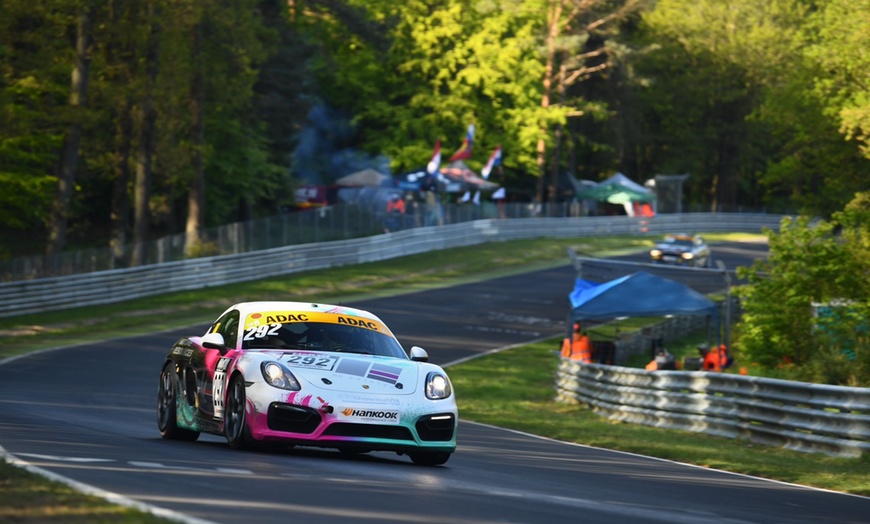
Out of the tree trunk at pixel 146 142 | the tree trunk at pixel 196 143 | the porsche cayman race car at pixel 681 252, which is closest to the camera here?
the tree trunk at pixel 146 142

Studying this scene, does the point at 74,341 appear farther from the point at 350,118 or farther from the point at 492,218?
the point at 350,118

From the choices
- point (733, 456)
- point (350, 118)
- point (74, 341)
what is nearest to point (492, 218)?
point (350, 118)

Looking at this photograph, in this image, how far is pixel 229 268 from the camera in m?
42.3

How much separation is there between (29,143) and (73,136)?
2938 mm

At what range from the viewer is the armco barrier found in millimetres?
35219

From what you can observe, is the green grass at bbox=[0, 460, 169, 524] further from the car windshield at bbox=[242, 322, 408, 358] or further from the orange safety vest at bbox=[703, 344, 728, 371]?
the orange safety vest at bbox=[703, 344, 728, 371]

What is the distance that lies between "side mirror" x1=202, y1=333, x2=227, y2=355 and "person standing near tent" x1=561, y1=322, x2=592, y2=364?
15.1m

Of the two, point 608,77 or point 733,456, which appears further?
point 608,77

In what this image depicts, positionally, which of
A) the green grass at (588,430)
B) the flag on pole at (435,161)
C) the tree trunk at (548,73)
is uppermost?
the tree trunk at (548,73)

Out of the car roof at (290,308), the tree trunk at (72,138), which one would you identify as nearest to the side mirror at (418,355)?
the car roof at (290,308)

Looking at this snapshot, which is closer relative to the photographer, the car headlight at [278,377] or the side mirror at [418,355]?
the car headlight at [278,377]

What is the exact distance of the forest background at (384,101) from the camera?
39.9 m

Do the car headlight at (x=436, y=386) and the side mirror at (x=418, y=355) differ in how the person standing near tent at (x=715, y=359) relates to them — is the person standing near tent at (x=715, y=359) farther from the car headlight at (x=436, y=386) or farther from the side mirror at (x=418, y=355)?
the car headlight at (x=436, y=386)

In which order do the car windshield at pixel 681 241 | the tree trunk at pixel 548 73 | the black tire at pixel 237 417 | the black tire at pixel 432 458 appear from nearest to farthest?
the black tire at pixel 237 417 → the black tire at pixel 432 458 → the car windshield at pixel 681 241 → the tree trunk at pixel 548 73
